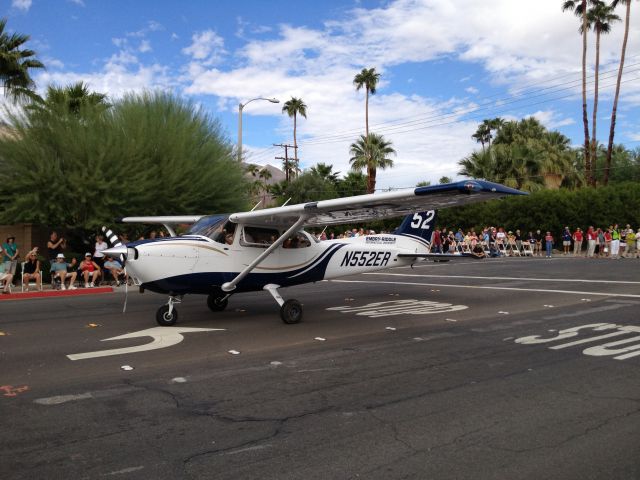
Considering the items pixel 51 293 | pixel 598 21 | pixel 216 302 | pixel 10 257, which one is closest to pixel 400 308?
pixel 216 302

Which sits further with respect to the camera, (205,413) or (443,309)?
(443,309)

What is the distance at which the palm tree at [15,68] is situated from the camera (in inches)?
905

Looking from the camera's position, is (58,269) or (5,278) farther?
(58,269)

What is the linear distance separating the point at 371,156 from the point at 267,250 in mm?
41063

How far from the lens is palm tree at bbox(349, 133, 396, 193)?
4959 centimetres

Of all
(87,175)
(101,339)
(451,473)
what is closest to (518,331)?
(451,473)

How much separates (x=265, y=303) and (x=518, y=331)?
590 centimetres

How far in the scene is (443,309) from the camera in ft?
36.8

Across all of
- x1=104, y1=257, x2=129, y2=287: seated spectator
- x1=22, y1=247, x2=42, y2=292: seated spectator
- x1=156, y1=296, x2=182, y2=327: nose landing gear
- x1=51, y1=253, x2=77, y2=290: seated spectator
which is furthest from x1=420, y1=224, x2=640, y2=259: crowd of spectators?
x1=156, y1=296, x2=182, y2=327: nose landing gear

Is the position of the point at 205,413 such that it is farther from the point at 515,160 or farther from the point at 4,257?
the point at 515,160

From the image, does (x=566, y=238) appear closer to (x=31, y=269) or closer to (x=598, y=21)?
(x=598, y=21)

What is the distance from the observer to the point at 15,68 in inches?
909

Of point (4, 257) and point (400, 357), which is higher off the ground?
point (4, 257)

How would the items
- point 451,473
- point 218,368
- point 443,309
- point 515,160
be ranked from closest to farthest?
point 451,473 → point 218,368 → point 443,309 → point 515,160
